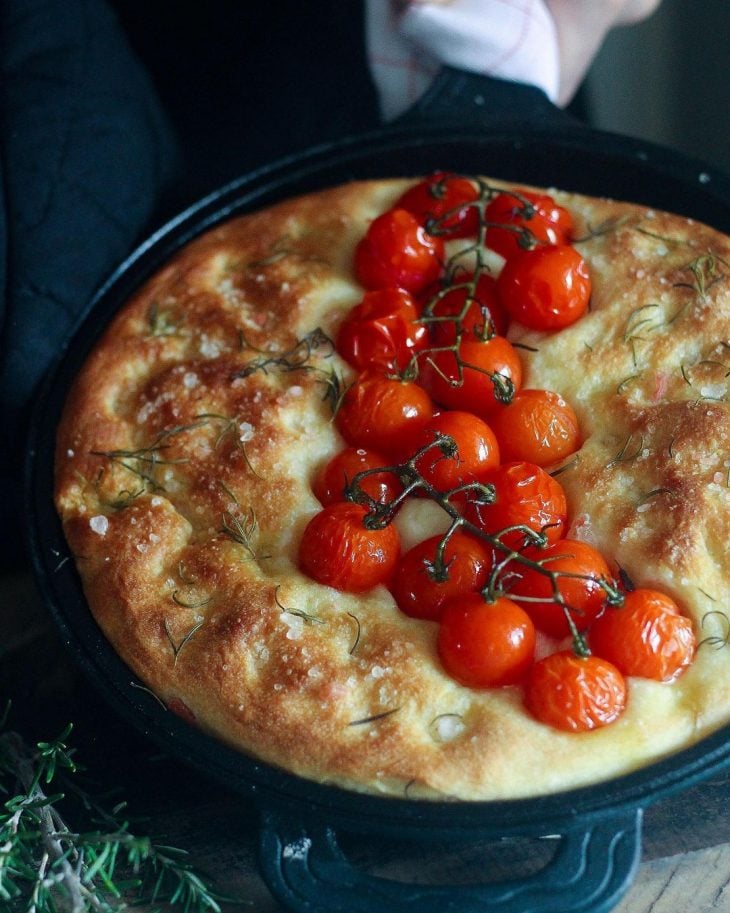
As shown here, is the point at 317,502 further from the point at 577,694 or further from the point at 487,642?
the point at 577,694

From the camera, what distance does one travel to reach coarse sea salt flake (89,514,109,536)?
2.23 meters

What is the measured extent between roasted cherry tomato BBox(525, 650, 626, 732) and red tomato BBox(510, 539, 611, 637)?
106 millimetres

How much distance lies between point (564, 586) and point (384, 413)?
0.54 m

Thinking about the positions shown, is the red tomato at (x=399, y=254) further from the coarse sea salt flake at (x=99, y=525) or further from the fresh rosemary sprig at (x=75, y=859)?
the fresh rosemary sprig at (x=75, y=859)

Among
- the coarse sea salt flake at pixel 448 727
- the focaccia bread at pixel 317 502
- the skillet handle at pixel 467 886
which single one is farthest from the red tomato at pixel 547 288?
the skillet handle at pixel 467 886

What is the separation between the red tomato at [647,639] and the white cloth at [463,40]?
1726mm

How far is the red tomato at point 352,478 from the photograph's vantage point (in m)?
2.17

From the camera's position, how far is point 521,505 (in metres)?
2.04

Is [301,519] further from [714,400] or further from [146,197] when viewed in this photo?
[146,197]

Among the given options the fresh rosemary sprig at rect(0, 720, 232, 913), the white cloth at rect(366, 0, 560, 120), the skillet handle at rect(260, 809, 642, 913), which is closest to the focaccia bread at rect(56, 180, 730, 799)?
the skillet handle at rect(260, 809, 642, 913)

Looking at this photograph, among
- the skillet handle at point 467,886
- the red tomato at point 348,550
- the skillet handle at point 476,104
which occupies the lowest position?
the skillet handle at point 467,886

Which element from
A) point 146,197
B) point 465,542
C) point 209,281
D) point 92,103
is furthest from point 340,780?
point 92,103

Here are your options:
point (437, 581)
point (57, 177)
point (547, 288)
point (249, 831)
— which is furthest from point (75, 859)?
point (57, 177)

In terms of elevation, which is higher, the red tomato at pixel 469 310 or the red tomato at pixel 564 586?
the red tomato at pixel 469 310
